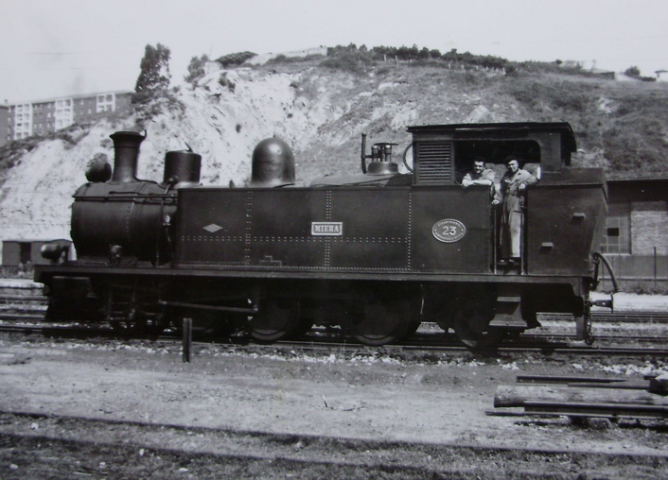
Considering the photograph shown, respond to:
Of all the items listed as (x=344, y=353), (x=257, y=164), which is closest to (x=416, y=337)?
(x=344, y=353)

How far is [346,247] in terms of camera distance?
843 centimetres

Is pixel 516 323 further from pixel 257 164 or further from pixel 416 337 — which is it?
pixel 257 164

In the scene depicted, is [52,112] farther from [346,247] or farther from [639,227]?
[346,247]

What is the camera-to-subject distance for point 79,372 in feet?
23.2

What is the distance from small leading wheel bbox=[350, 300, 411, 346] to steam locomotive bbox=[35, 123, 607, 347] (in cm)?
2

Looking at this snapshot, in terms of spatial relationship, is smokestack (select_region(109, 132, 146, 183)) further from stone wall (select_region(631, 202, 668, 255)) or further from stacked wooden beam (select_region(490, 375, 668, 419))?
stone wall (select_region(631, 202, 668, 255))

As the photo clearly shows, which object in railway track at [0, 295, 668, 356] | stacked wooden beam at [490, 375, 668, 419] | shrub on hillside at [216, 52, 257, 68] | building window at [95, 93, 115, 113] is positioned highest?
building window at [95, 93, 115, 113]

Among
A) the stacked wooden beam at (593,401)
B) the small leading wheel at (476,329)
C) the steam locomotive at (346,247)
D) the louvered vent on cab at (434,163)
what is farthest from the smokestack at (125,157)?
the stacked wooden beam at (593,401)

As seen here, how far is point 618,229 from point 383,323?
18.6 m

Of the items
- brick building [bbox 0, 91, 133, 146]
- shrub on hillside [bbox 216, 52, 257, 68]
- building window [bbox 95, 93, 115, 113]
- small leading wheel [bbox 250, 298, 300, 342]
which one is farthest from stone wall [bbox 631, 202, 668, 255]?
building window [bbox 95, 93, 115, 113]

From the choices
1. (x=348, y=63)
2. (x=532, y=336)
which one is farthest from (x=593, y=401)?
(x=348, y=63)

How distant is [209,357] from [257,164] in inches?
122

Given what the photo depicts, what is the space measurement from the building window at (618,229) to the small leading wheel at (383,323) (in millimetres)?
17922

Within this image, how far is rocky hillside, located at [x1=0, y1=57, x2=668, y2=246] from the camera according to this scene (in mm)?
34531
